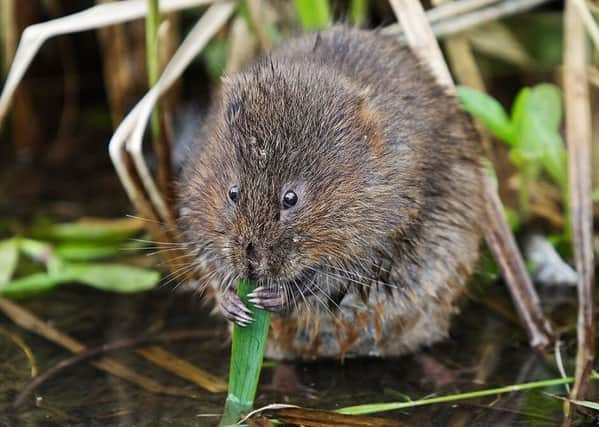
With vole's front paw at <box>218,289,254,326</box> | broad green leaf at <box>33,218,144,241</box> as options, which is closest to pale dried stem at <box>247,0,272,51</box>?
broad green leaf at <box>33,218,144,241</box>

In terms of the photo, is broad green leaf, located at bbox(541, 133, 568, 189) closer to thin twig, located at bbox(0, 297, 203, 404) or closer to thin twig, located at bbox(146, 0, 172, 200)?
thin twig, located at bbox(146, 0, 172, 200)

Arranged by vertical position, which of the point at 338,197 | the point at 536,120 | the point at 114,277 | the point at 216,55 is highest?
the point at 216,55

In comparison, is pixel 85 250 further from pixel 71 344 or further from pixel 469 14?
pixel 469 14

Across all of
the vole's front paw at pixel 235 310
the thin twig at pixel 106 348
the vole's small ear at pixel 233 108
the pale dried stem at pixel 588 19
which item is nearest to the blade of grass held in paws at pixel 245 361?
the vole's front paw at pixel 235 310

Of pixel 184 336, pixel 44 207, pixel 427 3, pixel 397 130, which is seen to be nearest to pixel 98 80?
pixel 44 207

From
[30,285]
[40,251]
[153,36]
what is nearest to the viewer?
[153,36]

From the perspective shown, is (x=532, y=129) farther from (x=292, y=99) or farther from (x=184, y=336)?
(x=184, y=336)

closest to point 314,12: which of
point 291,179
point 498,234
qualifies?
point 498,234
